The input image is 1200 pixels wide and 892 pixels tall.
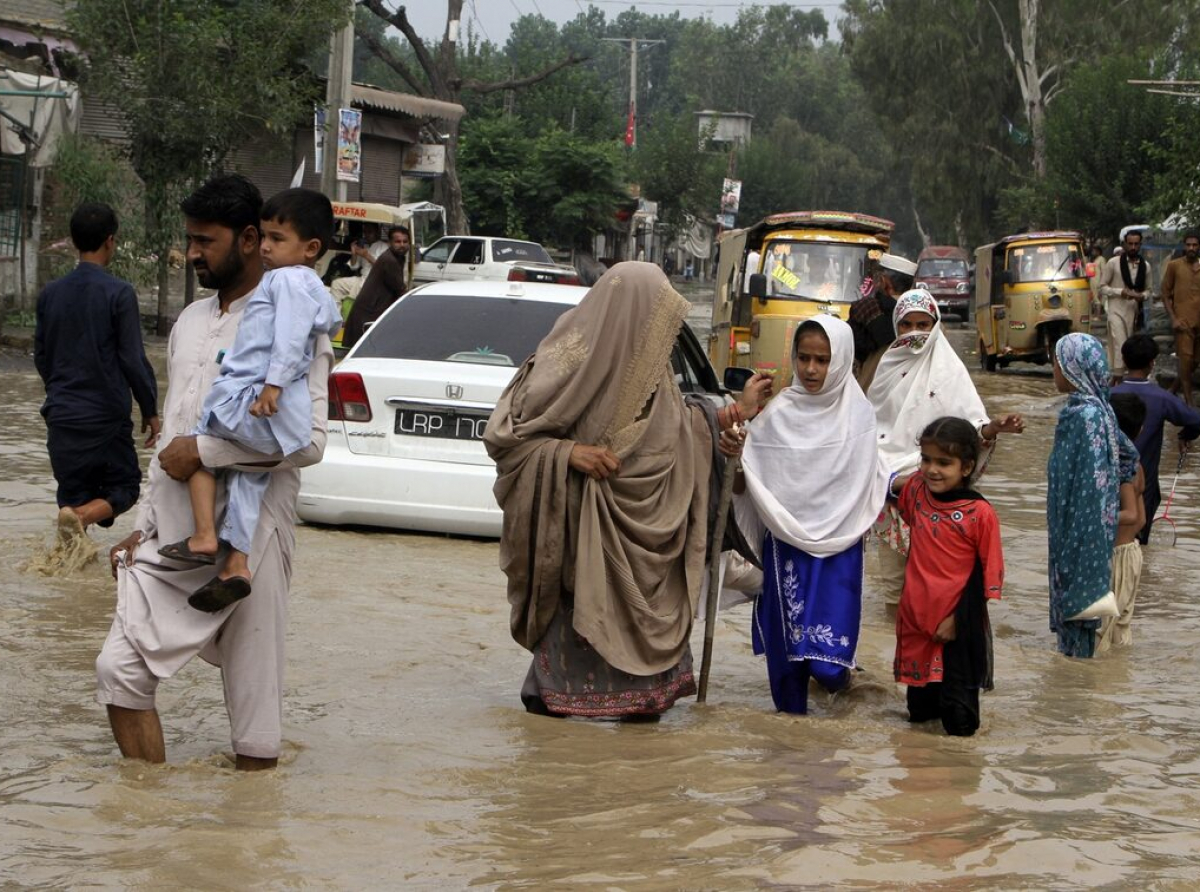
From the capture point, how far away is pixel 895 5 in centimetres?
5522

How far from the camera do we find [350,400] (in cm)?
879

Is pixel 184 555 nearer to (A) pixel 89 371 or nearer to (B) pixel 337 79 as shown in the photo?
(A) pixel 89 371

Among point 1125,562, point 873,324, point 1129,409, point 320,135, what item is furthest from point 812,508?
point 320,135

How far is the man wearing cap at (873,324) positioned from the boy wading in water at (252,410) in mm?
5658

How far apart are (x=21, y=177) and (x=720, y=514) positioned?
1736 cm

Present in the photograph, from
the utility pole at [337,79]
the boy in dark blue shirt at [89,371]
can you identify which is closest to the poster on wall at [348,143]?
the utility pole at [337,79]

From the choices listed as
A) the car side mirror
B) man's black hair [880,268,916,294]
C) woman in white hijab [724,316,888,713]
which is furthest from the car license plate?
woman in white hijab [724,316,888,713]

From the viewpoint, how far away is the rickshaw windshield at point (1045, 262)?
25703 millimetres

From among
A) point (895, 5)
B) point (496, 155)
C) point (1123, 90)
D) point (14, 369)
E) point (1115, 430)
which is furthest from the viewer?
point (895, 5)

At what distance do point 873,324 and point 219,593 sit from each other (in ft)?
20.1

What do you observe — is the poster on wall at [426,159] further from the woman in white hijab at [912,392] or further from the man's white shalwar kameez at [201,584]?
the man's white shalwar kameez at [201,584]

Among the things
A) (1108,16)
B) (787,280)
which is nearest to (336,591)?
(787,280)

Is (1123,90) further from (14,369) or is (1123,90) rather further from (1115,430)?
(1115,430)

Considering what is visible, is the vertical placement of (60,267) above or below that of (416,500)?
above
